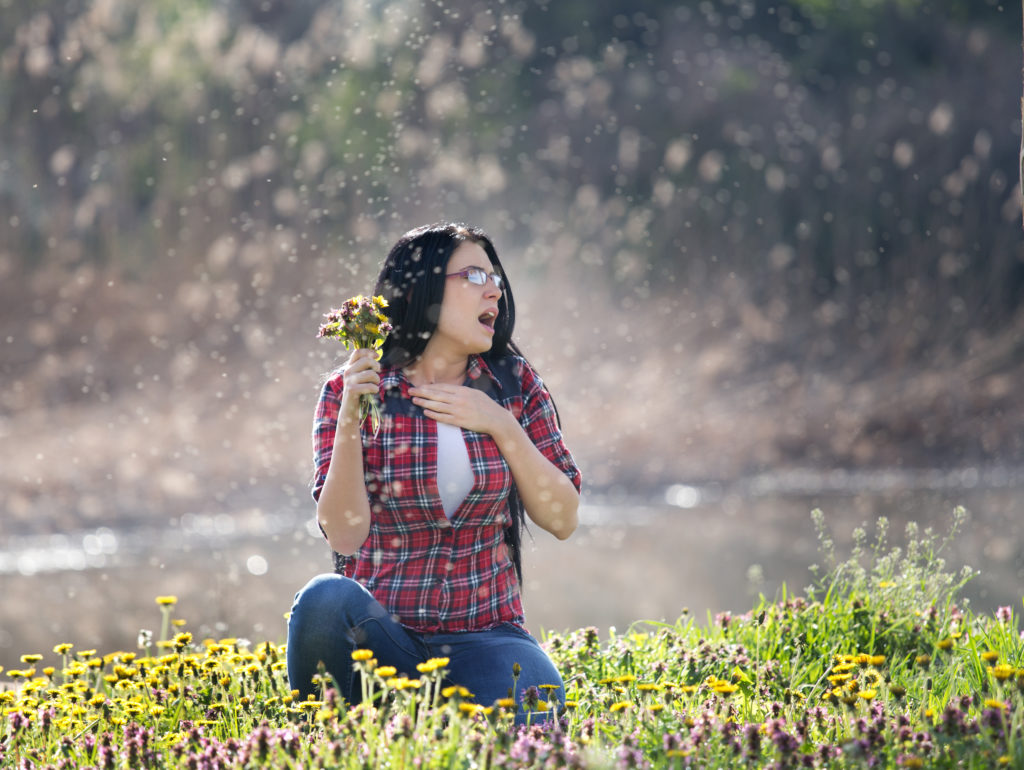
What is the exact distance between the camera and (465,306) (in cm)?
323

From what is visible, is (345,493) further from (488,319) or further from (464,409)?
(488,319)

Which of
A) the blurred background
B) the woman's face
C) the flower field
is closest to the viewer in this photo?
the flower field

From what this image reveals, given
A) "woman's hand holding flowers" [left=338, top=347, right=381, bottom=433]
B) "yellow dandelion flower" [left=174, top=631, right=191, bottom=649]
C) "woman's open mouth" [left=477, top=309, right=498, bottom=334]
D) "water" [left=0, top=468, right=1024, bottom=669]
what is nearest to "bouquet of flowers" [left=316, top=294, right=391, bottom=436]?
"woman's hand holding flowers" [left=338, top=347, right=381, bottom=433]

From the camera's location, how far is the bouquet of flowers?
3.06 m

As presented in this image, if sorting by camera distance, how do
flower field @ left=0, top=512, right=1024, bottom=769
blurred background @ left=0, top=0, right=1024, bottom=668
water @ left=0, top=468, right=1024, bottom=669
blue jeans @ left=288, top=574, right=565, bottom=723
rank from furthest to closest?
blurred background @ left=0, top=0, right=1024, bottom=668 → water @ left=0, top=468, right=1024, bottom=669 → blue jeans @ left=288, top=574, right=565, bottom=723 → flower field @ left=0, top=512, right=1024, bottom=769

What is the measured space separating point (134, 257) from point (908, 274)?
436 inches

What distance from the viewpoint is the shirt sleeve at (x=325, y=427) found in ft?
10.3

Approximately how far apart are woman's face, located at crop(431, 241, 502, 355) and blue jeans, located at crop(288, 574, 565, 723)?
69cm

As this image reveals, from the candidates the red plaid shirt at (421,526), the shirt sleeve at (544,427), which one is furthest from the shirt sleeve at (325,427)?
the shirt sleeve at (544,427)

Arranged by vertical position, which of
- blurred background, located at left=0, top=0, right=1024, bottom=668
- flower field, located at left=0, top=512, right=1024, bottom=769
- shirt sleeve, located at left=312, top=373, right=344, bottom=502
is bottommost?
flower field, located at left=0, top=512, right=1024, bottom=769

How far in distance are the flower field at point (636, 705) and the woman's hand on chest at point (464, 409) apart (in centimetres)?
63

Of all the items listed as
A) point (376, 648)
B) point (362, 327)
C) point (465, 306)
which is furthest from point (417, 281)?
point (376, 648)

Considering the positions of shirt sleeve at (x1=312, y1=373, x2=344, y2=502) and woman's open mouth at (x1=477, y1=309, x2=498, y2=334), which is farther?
woman's open mouth at (x1=477, y1=309, x2=498, y2=334)

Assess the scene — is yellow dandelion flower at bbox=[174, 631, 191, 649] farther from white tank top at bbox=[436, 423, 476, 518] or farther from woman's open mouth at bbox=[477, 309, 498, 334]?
woman's open mouth at bbox=[477, 309, 498, 334]
